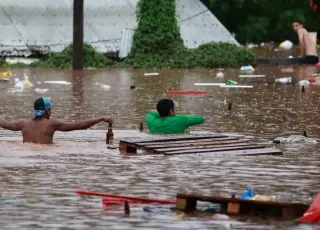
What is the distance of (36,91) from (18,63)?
1052 centimetres

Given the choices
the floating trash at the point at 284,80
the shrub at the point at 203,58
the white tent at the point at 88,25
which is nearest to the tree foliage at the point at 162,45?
the shrub at the point at 203,58

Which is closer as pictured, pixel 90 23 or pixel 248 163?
pixel 248 163

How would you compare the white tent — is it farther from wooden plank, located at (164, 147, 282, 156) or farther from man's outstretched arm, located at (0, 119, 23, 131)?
wooden plank, located at (164, 147, 282, 156)

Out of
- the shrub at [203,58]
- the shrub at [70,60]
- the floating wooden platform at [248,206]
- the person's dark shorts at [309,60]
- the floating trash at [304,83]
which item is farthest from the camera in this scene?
the person's dark shorts at [309,60]

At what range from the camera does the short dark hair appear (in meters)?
13.8

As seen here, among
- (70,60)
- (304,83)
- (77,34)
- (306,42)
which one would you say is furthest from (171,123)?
(70,60)

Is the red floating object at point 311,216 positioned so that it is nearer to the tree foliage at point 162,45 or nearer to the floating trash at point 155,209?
the floating trash at point 155,209

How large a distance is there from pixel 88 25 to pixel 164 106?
2100 centimetres

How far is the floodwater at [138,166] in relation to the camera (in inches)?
320

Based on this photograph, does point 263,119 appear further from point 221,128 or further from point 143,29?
point 143,29

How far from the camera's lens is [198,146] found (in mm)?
12188

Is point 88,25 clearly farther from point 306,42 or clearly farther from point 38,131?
point 38,131

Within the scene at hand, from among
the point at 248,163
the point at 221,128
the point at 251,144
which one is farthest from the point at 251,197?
the point at 221,128

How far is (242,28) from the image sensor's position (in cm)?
4269
